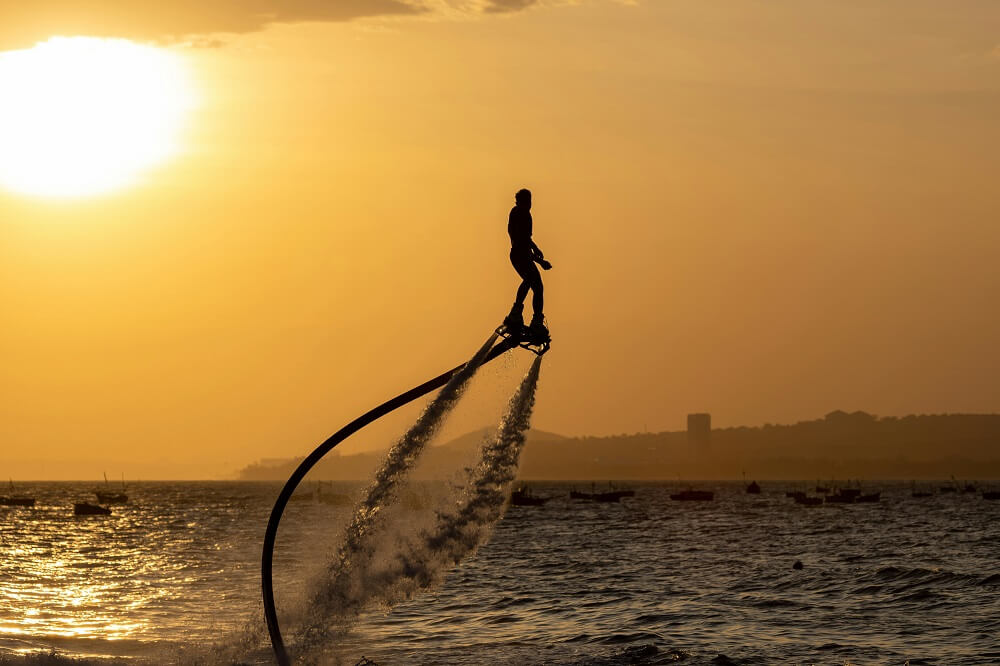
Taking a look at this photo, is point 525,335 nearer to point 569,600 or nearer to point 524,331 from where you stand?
point 524,331

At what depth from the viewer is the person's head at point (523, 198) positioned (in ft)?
80.7

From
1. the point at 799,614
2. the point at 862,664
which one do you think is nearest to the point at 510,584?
the point at 799,614

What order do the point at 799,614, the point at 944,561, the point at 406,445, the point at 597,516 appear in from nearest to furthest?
1. the point at 406,445
2. the point at 799,614
3. the point at 944,561
4. the point at 597,516

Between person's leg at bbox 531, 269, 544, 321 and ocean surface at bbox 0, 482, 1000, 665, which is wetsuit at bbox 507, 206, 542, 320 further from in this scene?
ocean surface at bbox 0, 482, 1000, 665

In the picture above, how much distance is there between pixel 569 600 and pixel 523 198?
127 ft

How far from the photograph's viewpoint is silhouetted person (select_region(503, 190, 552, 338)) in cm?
2461

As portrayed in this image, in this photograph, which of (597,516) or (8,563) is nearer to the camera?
(8,563)

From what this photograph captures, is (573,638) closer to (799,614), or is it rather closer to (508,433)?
(799,614)

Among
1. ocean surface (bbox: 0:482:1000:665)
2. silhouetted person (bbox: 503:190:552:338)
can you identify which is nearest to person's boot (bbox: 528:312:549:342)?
silhouetted person (bbox: 503:190:552:338)

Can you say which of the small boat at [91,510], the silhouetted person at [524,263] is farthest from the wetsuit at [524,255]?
the small boat at [91,510]

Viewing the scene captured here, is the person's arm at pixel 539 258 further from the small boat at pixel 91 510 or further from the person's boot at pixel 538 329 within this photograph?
the small boat at pixel 91 510

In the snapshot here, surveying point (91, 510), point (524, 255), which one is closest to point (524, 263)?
point (524, 255)

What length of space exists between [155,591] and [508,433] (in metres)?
40.6

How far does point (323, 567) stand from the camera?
102 feet
